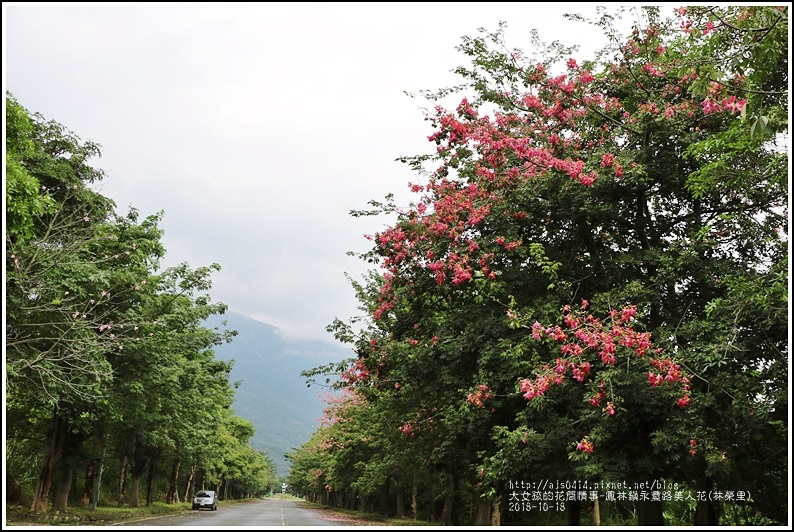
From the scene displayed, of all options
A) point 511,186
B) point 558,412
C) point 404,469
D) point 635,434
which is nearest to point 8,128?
point 511,186

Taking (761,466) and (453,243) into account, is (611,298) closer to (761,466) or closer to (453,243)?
(453,243)

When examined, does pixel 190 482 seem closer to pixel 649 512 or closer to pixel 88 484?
pixel 88 484

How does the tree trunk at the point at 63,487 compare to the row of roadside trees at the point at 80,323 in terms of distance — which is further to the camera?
the tree trunk at the point at 63,487

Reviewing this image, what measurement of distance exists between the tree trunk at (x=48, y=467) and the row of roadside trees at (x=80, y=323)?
6 centimetres

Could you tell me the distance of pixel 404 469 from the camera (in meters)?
24.9

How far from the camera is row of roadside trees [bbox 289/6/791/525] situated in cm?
1023

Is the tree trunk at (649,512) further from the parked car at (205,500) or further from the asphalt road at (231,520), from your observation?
the parked car at (205,500)

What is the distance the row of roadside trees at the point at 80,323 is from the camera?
12.8m

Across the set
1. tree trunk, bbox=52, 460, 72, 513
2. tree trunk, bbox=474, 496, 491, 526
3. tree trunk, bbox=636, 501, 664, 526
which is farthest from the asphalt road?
tree trunk, bbox=636, 501, 664, 526

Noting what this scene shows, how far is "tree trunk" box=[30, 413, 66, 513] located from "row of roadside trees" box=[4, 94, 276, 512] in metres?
0.06

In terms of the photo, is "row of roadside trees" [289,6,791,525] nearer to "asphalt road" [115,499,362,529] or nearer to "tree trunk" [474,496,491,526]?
"tree trunk" [474,496,491,526]

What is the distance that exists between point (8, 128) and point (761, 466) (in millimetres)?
15929

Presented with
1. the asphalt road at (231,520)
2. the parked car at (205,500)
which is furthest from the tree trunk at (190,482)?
the asphalt road at (231,520)

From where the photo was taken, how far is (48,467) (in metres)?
20.2
